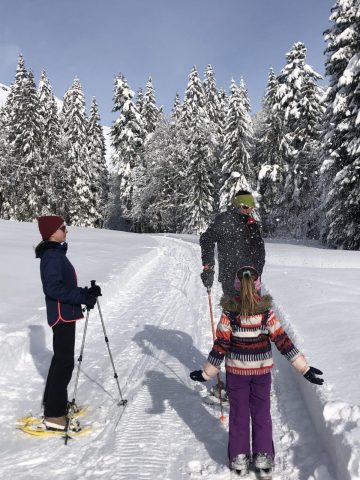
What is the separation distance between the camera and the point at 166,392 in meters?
5.43

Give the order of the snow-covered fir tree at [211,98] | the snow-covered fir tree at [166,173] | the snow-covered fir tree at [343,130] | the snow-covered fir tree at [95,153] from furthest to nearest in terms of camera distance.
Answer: the snow-covered fir tree at [211,98], the snow-covered fir tree at [95,153], the snow-covered fir tree at [166,173], the snow-covered fir tree at [343,130]

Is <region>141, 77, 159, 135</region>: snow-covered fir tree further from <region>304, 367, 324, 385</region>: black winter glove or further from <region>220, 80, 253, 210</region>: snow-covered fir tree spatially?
<region>304, 367, 324, 385</region>: black winter glove

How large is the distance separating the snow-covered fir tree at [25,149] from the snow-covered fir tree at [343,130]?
2799 centimetres

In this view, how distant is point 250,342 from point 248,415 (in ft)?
2.05

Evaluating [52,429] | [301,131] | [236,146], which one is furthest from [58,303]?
[236,146]

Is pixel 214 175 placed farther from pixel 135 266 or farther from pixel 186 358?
pixel 186 358

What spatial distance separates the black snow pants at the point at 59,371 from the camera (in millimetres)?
4582

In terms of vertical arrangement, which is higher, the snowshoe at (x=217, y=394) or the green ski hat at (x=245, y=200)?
the green ski hat at (x=245, y=200)

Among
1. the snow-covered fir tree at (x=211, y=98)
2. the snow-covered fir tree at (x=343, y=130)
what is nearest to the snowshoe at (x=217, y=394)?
the snow-covered fir tree at (x=343, y=130)

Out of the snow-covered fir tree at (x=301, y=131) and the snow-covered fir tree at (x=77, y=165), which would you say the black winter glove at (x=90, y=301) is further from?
the snow-covered fir tree at (x=77, y=165)

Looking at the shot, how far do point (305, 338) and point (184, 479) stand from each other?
325 cm

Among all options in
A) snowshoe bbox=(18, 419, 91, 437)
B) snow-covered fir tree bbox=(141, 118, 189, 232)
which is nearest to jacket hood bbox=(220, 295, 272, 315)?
snowshoe bbox=(18, 419, 91, 437)

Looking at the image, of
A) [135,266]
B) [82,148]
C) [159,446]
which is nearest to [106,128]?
[82,148]

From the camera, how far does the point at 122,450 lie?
161 inches
